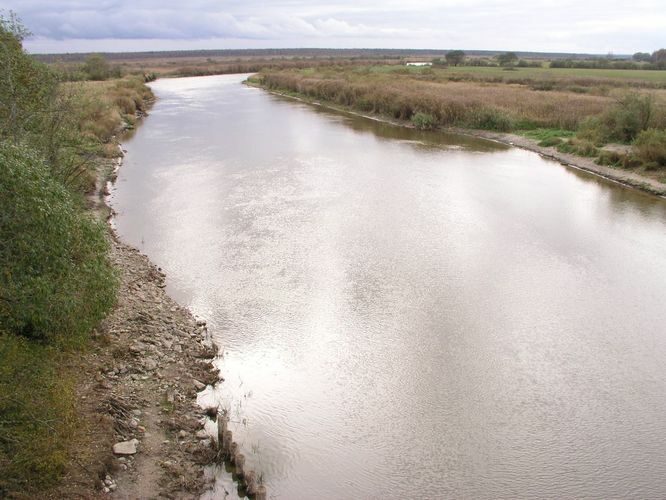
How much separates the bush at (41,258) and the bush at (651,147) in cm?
2015

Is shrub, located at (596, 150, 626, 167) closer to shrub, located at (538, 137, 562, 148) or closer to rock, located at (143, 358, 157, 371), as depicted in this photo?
shrub, located at (538, 137, 562, 148)

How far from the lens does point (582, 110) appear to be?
29688mm

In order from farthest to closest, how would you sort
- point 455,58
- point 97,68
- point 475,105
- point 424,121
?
point 455,58, point 97,68, point 475,105, point 424,121

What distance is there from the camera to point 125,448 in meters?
6.56

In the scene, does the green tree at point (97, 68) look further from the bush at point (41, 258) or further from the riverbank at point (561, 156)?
the bush at point (41, 258)

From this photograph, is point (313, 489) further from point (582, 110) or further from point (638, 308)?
point (582, 110)

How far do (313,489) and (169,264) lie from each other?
295 inches

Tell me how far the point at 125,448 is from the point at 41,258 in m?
2.39

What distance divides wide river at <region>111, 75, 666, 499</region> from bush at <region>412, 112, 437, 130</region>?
34.8ft

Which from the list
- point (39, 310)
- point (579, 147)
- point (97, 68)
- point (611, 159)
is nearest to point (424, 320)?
point (39, 310)

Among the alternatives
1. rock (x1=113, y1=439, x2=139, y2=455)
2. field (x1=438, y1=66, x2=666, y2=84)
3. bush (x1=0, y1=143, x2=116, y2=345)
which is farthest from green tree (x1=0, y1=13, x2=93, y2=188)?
field (x1=438, y1=66, x2=666, y2=84)

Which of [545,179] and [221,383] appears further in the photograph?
[545,179]

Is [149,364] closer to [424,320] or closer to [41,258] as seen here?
[41,258]

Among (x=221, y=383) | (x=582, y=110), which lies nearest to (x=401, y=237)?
(x=221, y=383)
